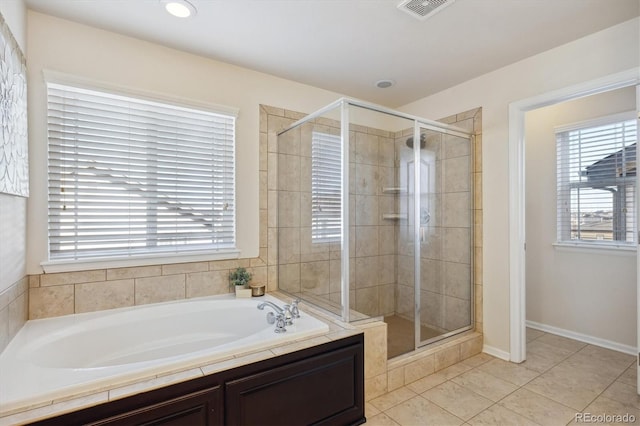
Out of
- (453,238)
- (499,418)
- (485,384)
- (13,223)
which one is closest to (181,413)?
(13,223)

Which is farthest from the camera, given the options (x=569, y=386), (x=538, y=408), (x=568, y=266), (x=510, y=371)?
(x=568, y=266)

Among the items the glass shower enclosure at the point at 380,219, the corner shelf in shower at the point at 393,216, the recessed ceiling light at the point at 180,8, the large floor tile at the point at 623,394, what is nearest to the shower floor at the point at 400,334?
the glass shower enclosure at the point at 380,219

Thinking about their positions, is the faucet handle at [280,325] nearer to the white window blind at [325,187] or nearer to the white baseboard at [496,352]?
the white window blind at [325,187]

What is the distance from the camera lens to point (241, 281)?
2656mm

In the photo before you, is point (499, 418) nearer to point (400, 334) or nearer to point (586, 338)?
point (400, 334)

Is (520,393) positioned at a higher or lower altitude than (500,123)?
lower

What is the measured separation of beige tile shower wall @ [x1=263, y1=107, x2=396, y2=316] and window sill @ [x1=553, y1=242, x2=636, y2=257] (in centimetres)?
189

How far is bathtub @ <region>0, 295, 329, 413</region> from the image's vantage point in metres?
1.31

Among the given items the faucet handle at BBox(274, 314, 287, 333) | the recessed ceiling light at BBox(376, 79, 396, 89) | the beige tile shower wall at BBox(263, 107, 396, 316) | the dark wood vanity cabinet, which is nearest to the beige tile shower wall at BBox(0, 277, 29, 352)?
the dark wood vanity cabinet

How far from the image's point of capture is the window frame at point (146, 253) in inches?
81.4

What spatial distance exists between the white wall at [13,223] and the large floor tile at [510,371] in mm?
3193

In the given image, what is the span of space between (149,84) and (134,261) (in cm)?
132

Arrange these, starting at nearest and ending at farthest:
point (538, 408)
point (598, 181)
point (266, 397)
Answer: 1. point (266, 397)
2. point (538, 408)
3. point (598, 181)

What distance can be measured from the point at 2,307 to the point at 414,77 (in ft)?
10.8
